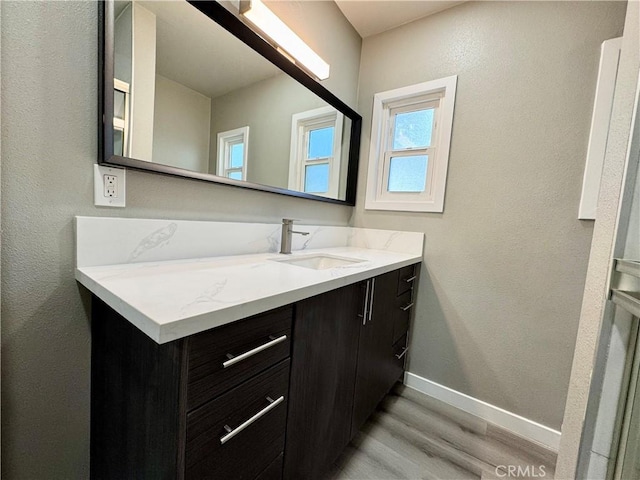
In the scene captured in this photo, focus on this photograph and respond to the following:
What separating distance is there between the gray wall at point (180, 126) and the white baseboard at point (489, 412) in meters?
1.87

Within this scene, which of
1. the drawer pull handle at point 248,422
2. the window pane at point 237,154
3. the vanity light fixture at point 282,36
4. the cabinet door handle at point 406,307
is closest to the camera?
the drawer pull handle at point 248,422

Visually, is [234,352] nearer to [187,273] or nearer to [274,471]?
[187,273]

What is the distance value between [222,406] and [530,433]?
5.76 feet

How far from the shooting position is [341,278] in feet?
3.05

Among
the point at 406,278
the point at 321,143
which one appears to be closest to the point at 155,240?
the point at 321,143

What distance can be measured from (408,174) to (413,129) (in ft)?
1.02

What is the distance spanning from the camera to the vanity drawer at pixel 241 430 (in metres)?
0.57

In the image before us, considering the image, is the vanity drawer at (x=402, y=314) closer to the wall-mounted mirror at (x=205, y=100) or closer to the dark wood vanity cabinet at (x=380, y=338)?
the dark wood vanity cabinet at (x=380, y=338)

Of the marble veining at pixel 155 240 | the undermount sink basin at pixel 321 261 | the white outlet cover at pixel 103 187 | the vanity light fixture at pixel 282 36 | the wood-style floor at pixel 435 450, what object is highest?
the vanity light fixture at pixel 282 36

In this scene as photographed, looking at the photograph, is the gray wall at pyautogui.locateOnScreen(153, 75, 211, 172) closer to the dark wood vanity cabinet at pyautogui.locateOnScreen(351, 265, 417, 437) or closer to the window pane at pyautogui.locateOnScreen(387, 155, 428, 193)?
the dark wood vanity cabinet at pyautogui.locateOnScreen(351, 265, 417, 437)

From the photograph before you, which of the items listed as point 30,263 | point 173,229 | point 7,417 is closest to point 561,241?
point 173,229

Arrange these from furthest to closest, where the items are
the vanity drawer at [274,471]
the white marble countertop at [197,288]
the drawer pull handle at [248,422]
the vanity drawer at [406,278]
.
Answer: the vanity drawer at [406,278] < the vanity drawer at [274,471] < the drawer pull handle at [248,422] < the white marble countertop at [197,288]

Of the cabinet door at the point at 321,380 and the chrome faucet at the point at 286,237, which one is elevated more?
the chrome faucet at the point at 286,237

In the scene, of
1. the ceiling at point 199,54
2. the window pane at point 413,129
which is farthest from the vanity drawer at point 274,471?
the window pane at point 413,129
